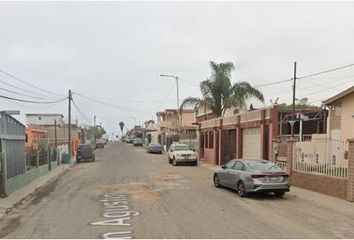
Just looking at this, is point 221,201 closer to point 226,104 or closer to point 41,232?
point 41,232

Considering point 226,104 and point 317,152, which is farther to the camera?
point 226,104

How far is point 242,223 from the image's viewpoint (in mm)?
12367

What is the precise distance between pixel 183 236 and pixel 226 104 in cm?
3337

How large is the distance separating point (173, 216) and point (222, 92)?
1217 inches

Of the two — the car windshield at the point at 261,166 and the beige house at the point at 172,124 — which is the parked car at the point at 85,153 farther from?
the car windshield at the point at 261,166

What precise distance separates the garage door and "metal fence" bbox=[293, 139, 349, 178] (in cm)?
841

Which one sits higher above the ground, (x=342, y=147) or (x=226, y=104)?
(x=226, y=104)

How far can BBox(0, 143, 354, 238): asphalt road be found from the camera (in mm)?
11180

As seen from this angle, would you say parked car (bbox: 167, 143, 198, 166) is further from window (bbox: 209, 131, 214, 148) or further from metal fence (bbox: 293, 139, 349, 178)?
metal fence (bbox: 293, 139, 349, 178)

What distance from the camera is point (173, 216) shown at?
13.5 meters

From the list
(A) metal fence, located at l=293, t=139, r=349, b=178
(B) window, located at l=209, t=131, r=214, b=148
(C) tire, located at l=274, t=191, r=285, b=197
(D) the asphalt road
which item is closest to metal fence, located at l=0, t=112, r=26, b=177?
(D) the asphalt road

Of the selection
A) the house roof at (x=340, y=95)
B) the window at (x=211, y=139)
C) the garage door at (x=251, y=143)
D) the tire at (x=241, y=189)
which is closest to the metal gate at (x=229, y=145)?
the garage door at (x=251, y=143)

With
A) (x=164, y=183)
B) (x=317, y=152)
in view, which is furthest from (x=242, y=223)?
(x=164, y=183)

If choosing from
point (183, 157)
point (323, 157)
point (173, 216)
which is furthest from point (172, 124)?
point (173, 216)
